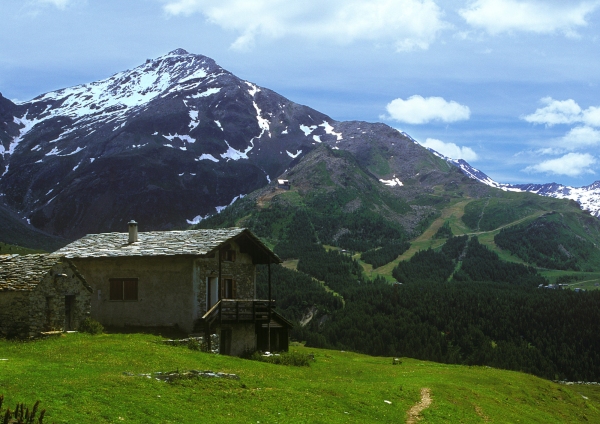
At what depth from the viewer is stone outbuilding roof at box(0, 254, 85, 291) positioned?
3500cm

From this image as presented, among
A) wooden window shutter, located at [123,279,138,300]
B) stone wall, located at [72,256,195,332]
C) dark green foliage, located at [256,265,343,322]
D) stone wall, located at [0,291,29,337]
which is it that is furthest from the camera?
dark green foliage, located at [256,265,343,322]

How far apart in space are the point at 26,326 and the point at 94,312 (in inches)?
500

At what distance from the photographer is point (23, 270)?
36.9 m

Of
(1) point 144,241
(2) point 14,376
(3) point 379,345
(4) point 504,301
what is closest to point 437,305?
(4) point 504,301

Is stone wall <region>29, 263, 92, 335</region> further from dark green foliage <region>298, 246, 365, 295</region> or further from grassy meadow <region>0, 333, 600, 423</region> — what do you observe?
dark green foliage <region>298, 246, 365, 295</region>

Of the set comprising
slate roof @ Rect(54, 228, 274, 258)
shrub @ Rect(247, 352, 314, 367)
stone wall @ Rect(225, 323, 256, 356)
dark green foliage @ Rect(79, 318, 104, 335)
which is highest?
slate roof @ Rect(54, 228, 274, 258)

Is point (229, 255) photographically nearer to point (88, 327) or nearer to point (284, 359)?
point (284, 359)

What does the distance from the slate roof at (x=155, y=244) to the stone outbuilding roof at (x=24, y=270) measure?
301 inches

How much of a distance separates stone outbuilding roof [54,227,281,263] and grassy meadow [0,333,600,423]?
269 inches

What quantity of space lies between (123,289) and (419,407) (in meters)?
24.2

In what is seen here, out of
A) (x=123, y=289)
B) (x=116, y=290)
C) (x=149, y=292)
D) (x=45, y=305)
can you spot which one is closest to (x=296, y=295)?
(x=116, y=290)

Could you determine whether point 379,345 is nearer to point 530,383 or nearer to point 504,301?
point 504,301

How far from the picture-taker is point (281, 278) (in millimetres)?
→ 170250

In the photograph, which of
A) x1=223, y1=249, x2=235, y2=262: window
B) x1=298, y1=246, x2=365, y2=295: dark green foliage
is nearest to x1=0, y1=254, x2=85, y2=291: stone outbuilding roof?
x1=223, y1=249, x2=235, y2=262: window
